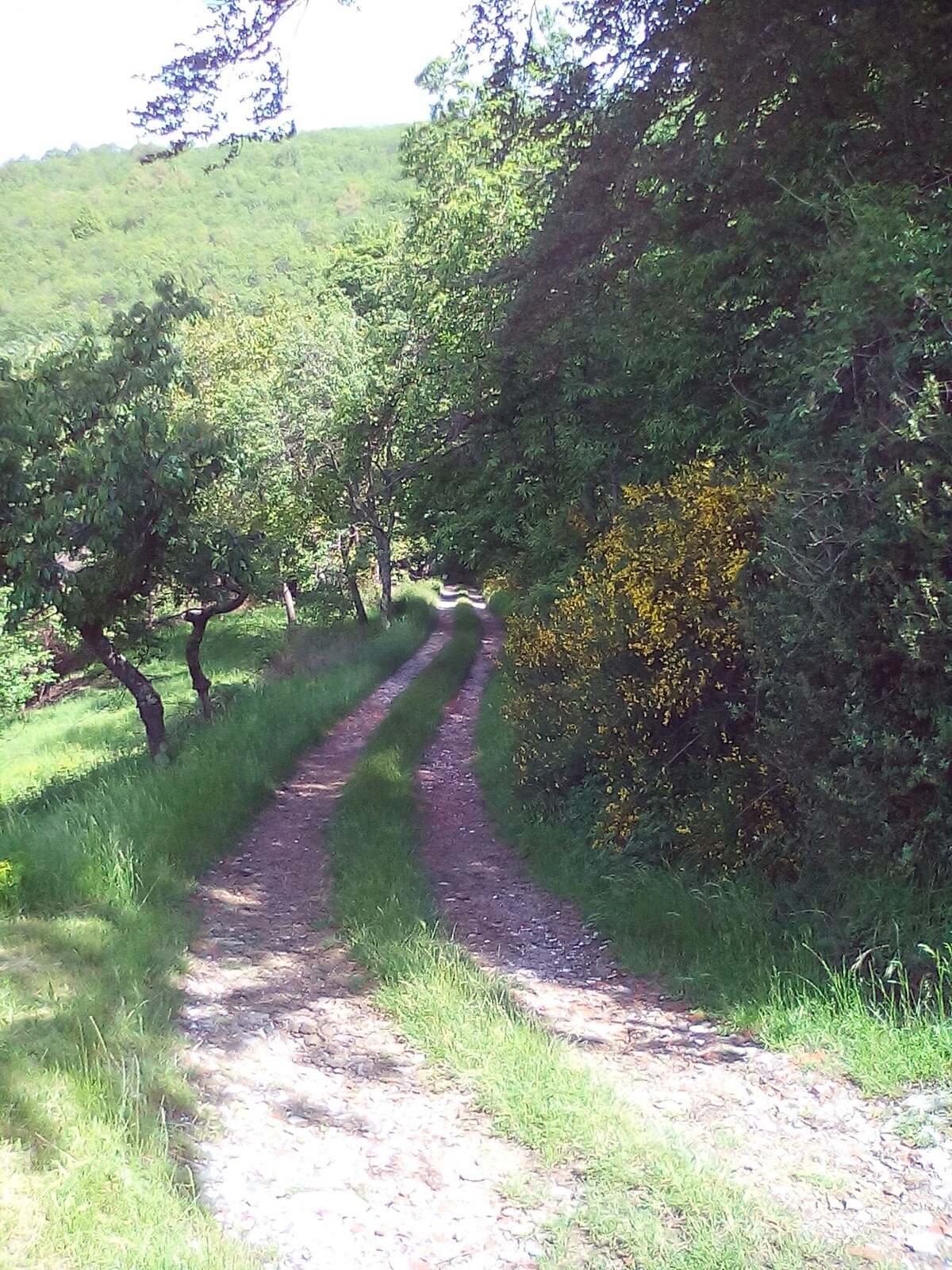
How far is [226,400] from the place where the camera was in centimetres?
2242

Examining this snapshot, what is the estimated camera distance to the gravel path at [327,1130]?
10.0 feet

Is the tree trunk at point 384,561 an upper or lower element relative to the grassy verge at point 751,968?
upper

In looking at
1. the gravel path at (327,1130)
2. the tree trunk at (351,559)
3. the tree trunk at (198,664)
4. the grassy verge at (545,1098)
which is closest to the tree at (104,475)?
the tree trunk at (198,664)

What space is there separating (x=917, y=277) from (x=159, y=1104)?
17.4 feet

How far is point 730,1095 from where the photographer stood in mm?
3945

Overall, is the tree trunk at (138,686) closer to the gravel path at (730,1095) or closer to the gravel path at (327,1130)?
the gravel path at (327,1130)

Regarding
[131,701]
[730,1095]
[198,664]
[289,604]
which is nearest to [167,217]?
[289,604]

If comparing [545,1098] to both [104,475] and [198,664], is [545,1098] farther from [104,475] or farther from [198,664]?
[198,664]

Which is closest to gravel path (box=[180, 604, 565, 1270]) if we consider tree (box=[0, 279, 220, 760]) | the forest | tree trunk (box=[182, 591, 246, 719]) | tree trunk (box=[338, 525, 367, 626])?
the forest

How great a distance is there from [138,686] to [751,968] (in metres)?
9.02

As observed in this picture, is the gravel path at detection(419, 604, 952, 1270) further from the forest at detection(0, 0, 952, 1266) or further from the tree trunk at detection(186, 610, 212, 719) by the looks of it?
the tree trunk at detection(186, 610, 212, 719)

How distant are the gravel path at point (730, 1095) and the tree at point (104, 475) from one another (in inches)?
246

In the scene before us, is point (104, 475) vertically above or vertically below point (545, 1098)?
above

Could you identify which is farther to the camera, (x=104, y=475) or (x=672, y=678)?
(x=104, y=475)
